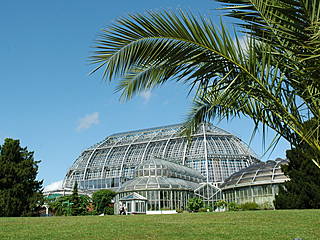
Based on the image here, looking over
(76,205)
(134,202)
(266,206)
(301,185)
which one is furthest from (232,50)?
(134,202)

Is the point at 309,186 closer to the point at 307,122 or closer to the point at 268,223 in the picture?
the point at 268,223

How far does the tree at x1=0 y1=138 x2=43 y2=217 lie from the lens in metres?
24.3

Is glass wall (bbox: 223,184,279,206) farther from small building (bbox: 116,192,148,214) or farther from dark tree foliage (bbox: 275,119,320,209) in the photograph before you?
dark tree foliage (bbox: 275,119,320,209)

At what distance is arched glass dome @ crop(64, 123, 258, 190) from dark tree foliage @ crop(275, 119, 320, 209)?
111 ft

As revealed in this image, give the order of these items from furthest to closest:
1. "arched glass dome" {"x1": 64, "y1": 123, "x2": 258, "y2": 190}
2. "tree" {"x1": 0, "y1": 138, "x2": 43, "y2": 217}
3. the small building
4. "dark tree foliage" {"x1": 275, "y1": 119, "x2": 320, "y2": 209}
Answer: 1. "arched glass dome" {"x1": 64, "y1": 123, "x2": 258, "y2": 190}
2. the small building
3. "tree" {"x1": 0, "y1": 138, "x2": 43, "y2": 217}
4. "dark tree foliage" {"x1": 275, "y1": 119, "x2": 320, "y2": 209}

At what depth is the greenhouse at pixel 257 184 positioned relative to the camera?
32125mm

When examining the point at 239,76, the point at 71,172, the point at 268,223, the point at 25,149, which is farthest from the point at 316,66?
the point at 71,172

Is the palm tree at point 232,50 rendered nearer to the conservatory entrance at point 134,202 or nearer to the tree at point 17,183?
the tree at point 17,183

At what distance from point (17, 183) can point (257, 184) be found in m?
20.2

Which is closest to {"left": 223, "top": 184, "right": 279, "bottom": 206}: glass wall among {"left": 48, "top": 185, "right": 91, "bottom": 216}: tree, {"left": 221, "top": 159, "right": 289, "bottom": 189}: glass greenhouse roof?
{"left": 221, "top": 159, "right": 289, "bottom": 189}: glass greenhouse roof

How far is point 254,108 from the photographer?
6102 mm

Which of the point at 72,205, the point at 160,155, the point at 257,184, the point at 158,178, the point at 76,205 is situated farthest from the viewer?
the point at 160,155

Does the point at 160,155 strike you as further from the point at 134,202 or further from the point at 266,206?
the point at 266,206

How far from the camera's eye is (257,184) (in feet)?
108
